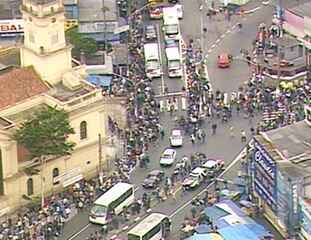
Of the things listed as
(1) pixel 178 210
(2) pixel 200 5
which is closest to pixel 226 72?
(2) pixel 200 5

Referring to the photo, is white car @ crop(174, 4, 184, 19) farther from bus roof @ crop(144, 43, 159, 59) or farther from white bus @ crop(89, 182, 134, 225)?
white bus @ crop(89, 182, 134, 225)

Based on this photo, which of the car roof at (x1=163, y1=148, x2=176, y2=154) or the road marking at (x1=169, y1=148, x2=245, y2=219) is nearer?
the road marking at (x1=169, y1=148, x2=245, y2=219)

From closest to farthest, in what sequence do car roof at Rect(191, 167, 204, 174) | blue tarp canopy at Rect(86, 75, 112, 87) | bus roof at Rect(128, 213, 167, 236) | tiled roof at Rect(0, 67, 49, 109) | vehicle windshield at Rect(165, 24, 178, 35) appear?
1. bus roof at Rect(128, 213, 167, 236)
2. tiled roof at Rect(0, 67, 49, 109)
3. car roof at Rect(191, 167, 204, 174)
4. blue tarp canopy at Rect(86, 75, 112, 87)
5. vehicle windshield at Rect(165, 24, 178, 35)

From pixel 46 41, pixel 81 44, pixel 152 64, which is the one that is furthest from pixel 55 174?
pixel 152 64

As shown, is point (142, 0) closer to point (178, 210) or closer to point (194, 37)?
point (194, 37)

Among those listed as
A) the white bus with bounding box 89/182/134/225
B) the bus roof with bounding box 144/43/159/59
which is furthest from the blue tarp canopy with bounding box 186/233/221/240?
the bus roof with bounding box 144/43/159/59

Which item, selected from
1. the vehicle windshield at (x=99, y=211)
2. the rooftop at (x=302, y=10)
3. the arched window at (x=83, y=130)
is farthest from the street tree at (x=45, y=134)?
the rooftop at (x=302, y=10)
